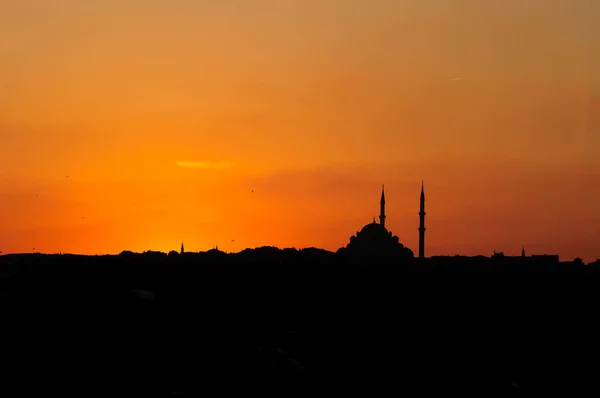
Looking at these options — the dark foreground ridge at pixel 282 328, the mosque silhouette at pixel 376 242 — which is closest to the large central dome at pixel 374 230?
the mosque silhouette at pixel 376 242

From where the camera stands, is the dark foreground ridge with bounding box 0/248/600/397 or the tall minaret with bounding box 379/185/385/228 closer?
the dark foreground ridge with bounding box 0/248/600/397

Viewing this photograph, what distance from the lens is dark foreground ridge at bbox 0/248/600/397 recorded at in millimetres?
41781

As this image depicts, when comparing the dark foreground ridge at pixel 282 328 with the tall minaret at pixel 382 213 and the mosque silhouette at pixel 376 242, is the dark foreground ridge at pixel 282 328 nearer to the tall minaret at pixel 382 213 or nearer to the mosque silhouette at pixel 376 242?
the mosque silhouette at pixel 376 242

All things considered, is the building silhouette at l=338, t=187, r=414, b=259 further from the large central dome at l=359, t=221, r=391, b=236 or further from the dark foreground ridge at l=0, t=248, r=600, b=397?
the dark foreground ridge at l=0, t=248, r=600, b=397

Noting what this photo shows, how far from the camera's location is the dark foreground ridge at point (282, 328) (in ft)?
137

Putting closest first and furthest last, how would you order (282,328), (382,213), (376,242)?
(282,328) < (376,242) < (382,213)

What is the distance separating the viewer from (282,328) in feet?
165

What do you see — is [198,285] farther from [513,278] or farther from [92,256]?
[513,278]

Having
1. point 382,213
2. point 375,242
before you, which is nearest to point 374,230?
point 375,242

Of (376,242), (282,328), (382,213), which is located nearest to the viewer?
(282,328)

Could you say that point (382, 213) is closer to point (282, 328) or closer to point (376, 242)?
point (376, 242)

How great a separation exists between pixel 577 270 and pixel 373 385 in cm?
3549

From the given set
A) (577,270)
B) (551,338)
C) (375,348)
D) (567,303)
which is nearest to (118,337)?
(375,348)

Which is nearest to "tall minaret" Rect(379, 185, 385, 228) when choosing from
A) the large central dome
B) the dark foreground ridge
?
the large central dome
